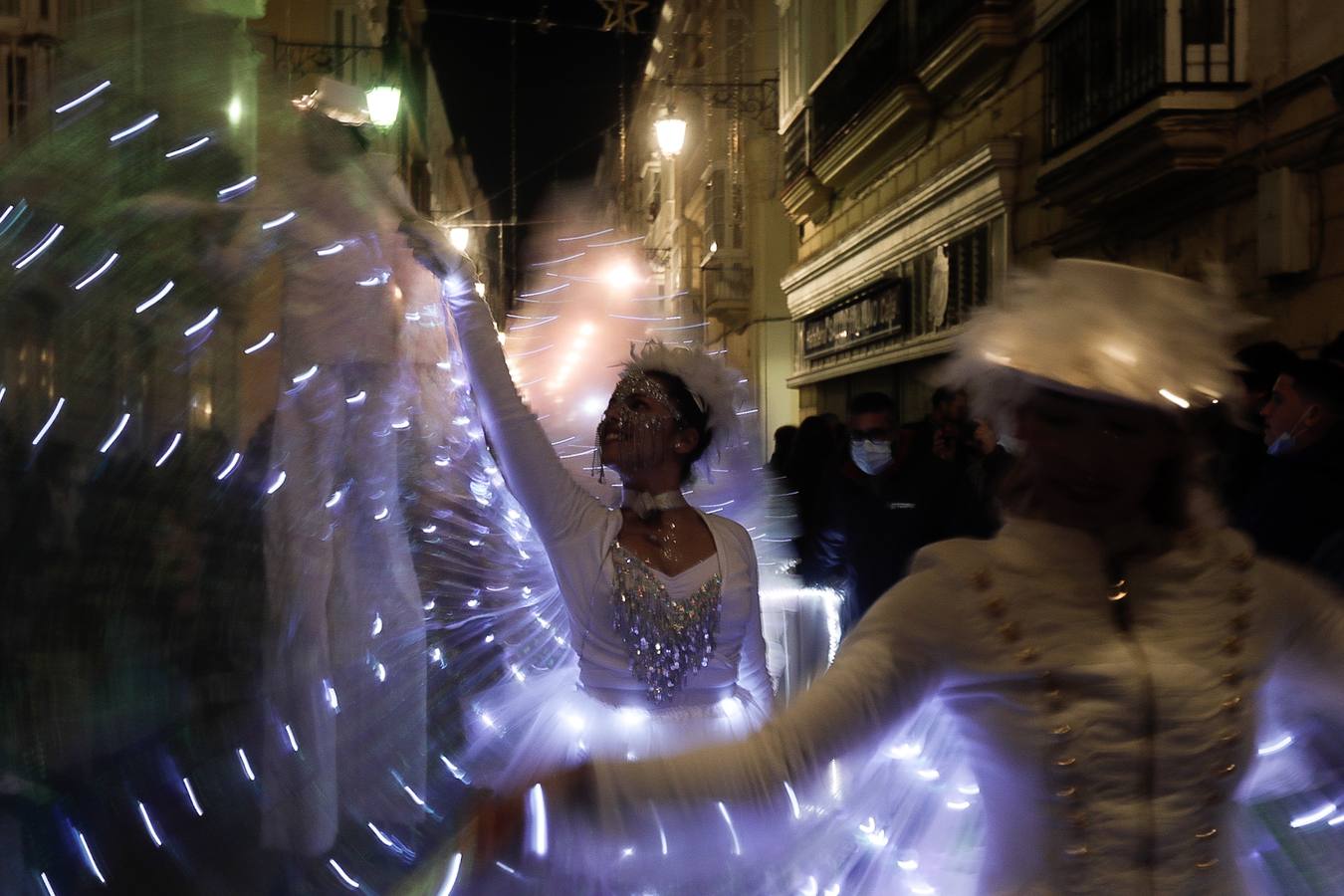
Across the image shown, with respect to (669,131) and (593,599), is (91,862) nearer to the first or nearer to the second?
(593,599)

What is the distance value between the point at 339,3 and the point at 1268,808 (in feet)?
74.7

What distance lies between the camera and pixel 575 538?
3535 millimetres

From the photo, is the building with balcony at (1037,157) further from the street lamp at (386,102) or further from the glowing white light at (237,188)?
the street lamp at (386,102)

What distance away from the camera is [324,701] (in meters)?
3.98

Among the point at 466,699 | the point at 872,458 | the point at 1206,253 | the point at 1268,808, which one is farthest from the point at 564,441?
the point at 1206,253

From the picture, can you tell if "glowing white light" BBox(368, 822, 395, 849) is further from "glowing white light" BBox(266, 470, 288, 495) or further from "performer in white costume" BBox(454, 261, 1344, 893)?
"performer in white costume" BBox(454, 261, 1344, 893)

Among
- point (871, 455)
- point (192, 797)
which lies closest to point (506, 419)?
point (192, 797)

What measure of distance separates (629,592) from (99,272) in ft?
4.52

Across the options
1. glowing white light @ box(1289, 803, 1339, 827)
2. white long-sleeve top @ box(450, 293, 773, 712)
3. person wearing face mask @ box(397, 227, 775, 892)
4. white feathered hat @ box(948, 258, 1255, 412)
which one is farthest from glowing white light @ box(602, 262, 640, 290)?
glowing white light @ box(1289, 803, 1339, 827)

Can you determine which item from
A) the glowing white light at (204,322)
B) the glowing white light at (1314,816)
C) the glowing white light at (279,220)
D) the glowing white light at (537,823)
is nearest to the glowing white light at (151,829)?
the glowing white light at (204,322)

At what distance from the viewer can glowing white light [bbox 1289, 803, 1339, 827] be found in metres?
1.97

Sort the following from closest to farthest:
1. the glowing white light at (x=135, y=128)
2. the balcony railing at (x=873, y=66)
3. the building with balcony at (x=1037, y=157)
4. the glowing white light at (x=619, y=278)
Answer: the glowing white light at (x=135, y=128)
the glowing white light at (x=619, y=278)
the building with balcony at (x=1037, y=157)
the balcony railing at (x=873, y=66)

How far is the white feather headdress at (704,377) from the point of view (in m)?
3.93

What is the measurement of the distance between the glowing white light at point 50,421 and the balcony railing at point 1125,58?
24.5 ft
